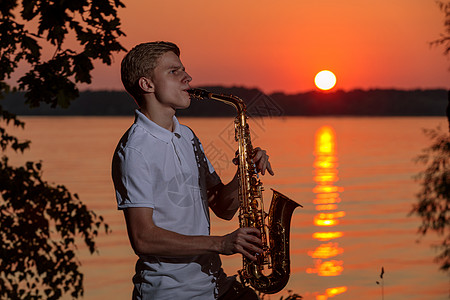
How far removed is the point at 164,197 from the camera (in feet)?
11.4

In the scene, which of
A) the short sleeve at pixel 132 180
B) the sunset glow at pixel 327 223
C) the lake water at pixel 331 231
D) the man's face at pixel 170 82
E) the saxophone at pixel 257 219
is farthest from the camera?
the sunset glow at pixel 327 223

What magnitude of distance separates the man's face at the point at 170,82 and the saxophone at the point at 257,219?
251 mm

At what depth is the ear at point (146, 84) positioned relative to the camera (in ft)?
11.6

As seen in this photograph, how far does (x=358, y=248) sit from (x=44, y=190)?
19.3 metres

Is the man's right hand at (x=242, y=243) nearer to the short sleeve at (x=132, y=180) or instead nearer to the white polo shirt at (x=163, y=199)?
the white polo shirt at (x=163, y=199)

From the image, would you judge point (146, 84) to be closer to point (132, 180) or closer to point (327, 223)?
point (132, 180)

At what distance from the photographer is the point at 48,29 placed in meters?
6.14

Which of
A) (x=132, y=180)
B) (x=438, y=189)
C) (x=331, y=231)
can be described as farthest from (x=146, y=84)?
(x=331, y=231)

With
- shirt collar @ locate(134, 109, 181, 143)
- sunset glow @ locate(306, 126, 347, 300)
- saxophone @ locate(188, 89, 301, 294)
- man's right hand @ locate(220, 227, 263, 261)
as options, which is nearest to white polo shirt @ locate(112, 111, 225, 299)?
shirt collar @ locate(134, 109, 181, 143)

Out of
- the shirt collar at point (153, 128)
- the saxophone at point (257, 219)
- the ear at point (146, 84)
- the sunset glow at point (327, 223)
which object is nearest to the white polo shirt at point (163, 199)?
the shirt collar at point (153, 128)

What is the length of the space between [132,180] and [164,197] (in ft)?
0.64

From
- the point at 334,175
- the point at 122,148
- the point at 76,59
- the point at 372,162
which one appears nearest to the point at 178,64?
the point at 122,148

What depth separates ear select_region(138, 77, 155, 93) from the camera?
11.6ft

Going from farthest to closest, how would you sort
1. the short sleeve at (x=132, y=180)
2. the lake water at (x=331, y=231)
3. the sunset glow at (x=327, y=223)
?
the sunset glow at (x=327, y=223)
the lake water at (x=331, y=231)
the short sleeve at (x=132, y=180)
